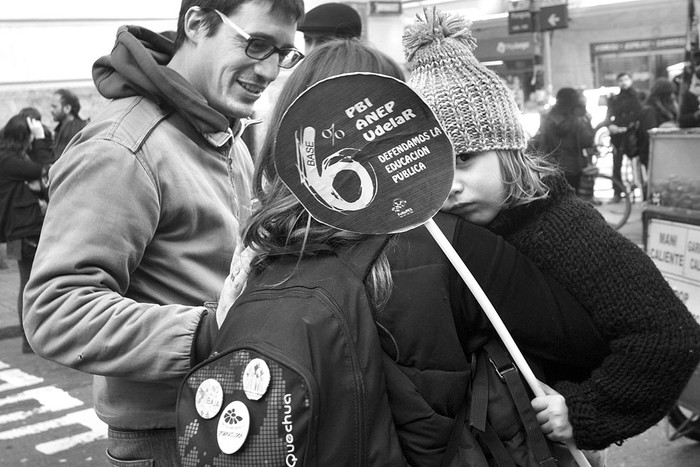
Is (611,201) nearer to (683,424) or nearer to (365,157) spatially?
(683,424)

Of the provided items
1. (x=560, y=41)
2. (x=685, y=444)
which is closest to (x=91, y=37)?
(x=685, y=444)

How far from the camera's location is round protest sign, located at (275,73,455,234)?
1.53m

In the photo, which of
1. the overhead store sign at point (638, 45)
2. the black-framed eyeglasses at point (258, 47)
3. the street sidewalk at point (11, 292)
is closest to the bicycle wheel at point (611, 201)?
the street sidewalk at point (11, 292)

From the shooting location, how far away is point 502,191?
5.69ft

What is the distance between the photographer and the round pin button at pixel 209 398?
1.45 metres

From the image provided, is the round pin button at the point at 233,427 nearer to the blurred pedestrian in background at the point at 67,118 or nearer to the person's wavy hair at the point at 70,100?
the blurred pedestrian in background at the point at 67,118

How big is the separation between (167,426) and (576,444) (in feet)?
2.99

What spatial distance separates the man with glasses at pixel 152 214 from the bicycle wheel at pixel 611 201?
10.5 m

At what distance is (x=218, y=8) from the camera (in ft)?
7.21

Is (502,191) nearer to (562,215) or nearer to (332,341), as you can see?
(562,215)

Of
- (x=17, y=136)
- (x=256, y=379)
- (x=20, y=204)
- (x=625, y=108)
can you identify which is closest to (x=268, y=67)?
(x=256, y=379)

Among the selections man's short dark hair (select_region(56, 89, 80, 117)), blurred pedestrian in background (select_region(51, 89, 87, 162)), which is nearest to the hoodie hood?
blurred pedestrian in background (select_region(51, 89, 87, 162))

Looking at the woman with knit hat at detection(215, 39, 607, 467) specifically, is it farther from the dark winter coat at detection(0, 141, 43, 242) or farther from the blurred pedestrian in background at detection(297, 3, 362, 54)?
the dark winter coat at detection(0, 141, 43, 242)

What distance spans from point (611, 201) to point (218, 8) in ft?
43.0
